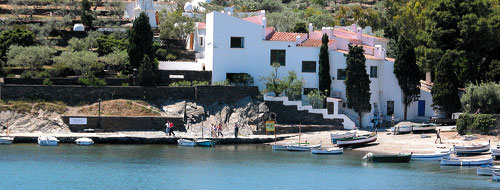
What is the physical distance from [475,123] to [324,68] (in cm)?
1462

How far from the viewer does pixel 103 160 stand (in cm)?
5938

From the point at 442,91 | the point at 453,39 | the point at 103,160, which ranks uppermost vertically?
the point at 453,39

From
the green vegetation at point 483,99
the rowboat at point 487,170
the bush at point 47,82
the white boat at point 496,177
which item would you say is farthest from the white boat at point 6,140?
the green vegetation at point 483,99

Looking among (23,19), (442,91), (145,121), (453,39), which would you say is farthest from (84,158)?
(23,19)

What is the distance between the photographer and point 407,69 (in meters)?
75.1

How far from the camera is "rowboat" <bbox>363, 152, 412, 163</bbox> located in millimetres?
59438

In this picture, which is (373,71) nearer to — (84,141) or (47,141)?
(84,141)

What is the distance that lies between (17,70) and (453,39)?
40.3 meters

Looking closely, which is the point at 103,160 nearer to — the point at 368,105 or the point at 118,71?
the point at 118,71

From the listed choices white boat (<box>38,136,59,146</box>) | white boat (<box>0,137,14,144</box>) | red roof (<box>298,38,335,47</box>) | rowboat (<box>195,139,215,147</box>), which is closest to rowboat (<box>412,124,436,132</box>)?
red roof (<box>298,38,335,47</box>)

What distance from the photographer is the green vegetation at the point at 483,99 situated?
2682 inches

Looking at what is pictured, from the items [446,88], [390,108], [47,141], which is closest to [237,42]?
[390,108]

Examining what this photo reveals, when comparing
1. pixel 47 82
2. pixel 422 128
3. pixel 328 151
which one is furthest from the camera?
pixel 47 82

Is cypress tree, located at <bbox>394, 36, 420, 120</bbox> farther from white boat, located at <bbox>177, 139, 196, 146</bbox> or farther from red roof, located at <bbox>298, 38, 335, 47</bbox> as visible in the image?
white boat, located at <bbox>177, 139, 196, 146</bbox>
